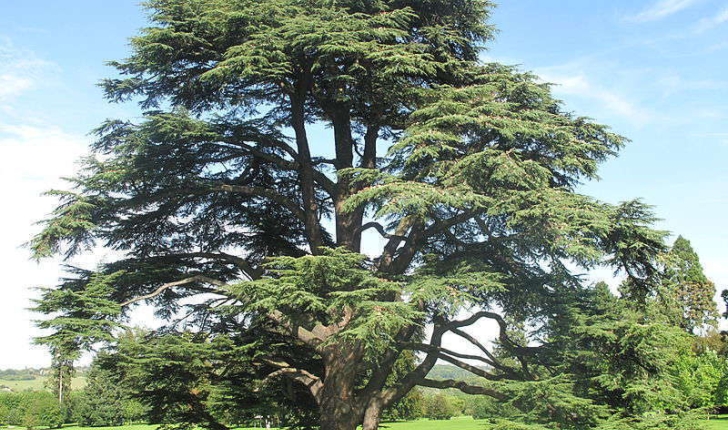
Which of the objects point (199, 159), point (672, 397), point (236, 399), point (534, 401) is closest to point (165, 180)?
point (199, 159)

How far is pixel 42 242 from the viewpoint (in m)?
10.6

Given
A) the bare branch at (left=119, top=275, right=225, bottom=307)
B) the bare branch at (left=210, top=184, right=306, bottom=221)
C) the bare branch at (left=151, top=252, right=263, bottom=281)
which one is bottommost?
the bare branch at (left=119, top=275, right=225, bottom=307)

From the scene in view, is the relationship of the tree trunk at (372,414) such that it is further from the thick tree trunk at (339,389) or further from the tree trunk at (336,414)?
the tree trunk at (336,414)

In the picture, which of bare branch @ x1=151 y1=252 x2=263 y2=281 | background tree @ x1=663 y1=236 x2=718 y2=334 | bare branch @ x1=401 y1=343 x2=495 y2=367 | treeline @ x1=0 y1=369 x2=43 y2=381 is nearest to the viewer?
bare branch @ x1=401 y1=343 x2=495 y2=367

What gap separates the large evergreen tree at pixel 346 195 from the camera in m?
9.68

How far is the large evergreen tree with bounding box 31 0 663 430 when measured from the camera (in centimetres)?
968

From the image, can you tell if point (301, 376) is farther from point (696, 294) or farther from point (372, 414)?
point (696, 294)

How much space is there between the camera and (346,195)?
13.2 metres

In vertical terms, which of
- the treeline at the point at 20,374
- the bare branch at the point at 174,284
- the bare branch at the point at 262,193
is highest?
the bare branch at the point at 262,193

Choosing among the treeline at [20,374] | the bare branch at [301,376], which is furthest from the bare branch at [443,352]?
the treeline at [20,374]

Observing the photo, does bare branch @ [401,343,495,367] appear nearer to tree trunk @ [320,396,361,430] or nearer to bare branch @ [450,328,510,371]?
bare branch @ [450,328,510,371]

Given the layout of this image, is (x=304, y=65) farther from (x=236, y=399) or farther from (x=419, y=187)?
(x=236, y=399)

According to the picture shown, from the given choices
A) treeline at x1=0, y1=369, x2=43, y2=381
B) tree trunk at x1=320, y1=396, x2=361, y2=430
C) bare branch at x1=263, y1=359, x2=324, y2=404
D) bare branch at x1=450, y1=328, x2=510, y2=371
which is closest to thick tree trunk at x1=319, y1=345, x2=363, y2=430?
tree trunk at x1=320, y1=396, x2=361, y2=430

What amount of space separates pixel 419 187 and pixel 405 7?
15.0 feet
